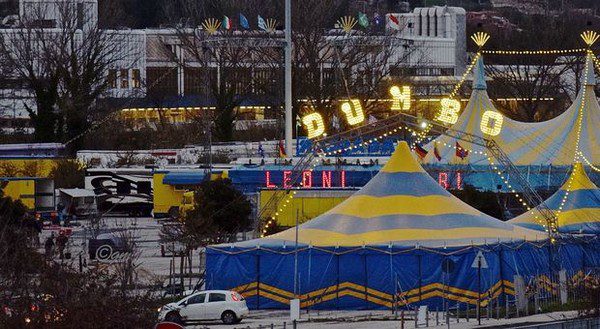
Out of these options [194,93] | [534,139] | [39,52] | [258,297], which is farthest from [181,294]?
[194,93]

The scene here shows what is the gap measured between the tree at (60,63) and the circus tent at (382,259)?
44.0 meters

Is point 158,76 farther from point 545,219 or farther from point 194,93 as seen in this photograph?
point 545,219

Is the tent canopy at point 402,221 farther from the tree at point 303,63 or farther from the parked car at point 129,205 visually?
the tree at point 303,63

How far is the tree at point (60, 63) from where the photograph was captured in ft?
312

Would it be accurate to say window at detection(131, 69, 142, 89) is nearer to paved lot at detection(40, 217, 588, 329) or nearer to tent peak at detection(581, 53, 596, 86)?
tent peak at detection(581, 53, 596, 86)

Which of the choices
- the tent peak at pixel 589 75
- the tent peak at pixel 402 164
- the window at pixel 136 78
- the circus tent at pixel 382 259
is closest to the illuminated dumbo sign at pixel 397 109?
the tent peak at pixel 402 164

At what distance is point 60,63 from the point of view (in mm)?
99375

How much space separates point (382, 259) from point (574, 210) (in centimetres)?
908

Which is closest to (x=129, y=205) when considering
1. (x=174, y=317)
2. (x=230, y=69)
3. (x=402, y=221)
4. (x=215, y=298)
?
(x=402, y=221)

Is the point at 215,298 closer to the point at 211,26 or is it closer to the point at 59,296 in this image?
the point at 59,296

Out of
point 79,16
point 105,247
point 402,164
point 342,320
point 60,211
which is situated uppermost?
point 79,16

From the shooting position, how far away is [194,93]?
410 ft

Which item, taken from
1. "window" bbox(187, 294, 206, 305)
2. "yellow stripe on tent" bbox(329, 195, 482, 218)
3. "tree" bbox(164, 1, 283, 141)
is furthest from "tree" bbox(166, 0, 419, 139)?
"window" bbox(187, 294, 206, 305)

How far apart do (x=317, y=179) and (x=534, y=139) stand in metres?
8.77
